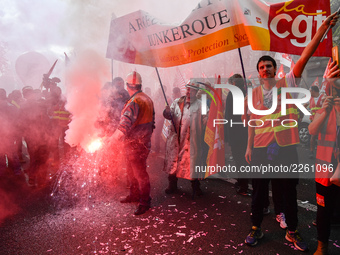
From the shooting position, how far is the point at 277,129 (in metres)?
2.88

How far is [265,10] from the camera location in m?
3.43

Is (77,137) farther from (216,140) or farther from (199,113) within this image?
(216,140)

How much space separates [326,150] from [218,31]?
233 centimetres

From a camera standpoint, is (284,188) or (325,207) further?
(284,188)

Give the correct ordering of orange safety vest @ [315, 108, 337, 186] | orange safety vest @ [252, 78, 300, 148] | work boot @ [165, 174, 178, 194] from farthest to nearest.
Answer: work boot @ [165, 174, 178, 194], orange safety vest @ [252, 78, 300, 148], orange safety vest @ [315, 108, 337, 186]

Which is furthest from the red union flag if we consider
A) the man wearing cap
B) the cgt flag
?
the man wearing cap

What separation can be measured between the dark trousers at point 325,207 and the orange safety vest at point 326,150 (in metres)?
0.10

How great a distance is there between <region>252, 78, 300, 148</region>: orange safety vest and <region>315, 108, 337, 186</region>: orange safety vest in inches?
11.3

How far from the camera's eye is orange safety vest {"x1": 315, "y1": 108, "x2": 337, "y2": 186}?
2.52 meters

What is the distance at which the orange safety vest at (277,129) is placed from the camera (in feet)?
9.34

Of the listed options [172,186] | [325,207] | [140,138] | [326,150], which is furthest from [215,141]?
[325,207]

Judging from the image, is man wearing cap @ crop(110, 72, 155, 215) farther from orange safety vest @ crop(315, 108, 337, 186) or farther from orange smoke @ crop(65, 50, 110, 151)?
orange safety vest @ crop(315, 108, 337, 186)

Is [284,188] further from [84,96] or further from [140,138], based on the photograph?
[84,96]

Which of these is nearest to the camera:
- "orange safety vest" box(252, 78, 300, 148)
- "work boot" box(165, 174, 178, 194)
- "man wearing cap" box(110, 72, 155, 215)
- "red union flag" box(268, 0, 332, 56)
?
"orange safety vest" box(252, 78, 300, 148)
